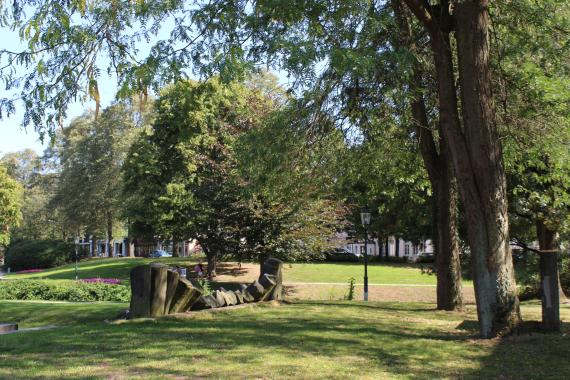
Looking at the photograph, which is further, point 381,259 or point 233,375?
point 381,259

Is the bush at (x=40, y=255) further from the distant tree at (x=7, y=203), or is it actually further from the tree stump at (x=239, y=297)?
the tree stump at (x=239, y=297)

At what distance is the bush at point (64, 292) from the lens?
19.5 meters

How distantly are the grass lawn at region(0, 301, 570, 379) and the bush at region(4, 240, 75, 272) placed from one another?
5076 centimetres

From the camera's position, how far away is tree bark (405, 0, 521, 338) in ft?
28.2

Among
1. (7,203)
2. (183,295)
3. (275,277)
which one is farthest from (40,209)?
(183,295)

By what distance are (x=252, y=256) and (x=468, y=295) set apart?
10.5 m

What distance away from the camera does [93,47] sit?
26.6ft

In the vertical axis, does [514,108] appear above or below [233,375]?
above

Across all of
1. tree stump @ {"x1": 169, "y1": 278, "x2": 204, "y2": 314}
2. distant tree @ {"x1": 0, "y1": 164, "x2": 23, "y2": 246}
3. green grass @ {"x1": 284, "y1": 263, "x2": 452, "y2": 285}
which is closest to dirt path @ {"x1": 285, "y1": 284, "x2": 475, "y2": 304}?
green grass @ {"x1": 284, "y1": 263, "x2": 452, "y2": 285}

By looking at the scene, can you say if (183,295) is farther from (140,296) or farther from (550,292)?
(550,292)

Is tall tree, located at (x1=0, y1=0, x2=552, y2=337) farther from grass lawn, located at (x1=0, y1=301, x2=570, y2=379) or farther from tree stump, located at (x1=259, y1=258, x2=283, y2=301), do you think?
tree stump, located at (x1=259, y1=258, x2=283, y2=301)

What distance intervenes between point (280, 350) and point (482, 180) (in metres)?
3.96

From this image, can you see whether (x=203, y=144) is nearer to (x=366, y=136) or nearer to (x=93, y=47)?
(x=366, y=136)

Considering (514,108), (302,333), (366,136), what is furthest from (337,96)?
(302,333)
